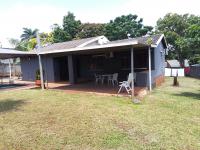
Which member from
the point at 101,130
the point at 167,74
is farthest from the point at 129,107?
the point at 167,74

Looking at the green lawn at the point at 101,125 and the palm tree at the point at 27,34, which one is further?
the palm tree at the point at 27,34

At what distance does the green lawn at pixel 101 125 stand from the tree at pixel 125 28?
24.5m

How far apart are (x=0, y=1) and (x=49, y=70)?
7431 mm

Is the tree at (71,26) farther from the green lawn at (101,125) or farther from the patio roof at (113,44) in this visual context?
the green lawn at (101,125)

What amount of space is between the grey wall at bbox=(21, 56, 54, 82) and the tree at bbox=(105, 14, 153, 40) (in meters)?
15.7

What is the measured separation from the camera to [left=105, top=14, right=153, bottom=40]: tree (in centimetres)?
3241

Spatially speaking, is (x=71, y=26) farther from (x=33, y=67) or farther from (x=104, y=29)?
(x=33, y=67)

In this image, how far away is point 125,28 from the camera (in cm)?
3275

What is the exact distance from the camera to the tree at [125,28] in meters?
32.4

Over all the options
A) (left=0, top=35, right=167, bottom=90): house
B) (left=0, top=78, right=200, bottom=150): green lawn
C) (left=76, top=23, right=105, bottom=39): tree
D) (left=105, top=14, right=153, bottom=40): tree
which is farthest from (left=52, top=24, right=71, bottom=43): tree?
(left=0, top=78, right=200, bottom=150): green lawn

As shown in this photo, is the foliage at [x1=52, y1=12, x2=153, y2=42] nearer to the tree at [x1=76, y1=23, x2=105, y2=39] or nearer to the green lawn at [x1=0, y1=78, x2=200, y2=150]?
the tree at [x1=76, y1=23, x2=105, y2=39]

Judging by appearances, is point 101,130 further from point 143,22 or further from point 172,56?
point 143,22

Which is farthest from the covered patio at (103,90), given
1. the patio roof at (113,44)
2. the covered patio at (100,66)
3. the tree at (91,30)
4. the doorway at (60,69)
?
the tree at (91,30)

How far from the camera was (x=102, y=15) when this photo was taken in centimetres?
3888
